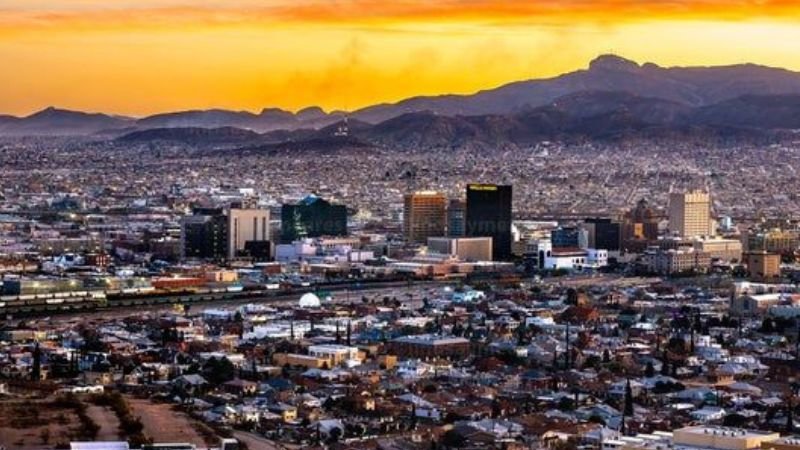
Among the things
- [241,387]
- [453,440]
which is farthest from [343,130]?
[453,440]

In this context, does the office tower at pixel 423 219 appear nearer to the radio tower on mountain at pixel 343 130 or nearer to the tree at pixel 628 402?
the tree at pixel 628 402

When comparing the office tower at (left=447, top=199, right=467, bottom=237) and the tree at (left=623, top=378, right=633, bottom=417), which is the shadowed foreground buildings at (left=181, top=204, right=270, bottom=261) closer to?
the office tower at (left=447, top=199, right=467, bottom=237)

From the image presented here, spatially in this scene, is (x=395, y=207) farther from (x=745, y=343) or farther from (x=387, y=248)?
(x=745, y=343)

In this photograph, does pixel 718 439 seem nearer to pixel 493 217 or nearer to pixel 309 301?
pixel 309 301

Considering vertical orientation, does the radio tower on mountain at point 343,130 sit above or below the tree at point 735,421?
above

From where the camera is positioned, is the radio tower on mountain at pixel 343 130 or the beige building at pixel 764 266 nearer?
the beige building at pixel 764 266

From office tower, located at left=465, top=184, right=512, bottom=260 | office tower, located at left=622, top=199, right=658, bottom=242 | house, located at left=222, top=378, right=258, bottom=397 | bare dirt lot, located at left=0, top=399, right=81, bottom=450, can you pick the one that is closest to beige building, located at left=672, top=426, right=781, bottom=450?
bare dirt lot, located at left=0, top=399, right=81, bottom=450

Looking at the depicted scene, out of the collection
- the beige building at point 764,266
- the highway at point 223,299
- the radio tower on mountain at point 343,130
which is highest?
the radio tower on mountain at point 343,130

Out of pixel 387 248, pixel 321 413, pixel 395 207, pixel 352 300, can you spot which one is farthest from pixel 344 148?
pixel 321 413

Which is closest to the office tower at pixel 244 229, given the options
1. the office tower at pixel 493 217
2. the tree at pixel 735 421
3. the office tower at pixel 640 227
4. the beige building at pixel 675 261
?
the office tower at pixel 493 217
